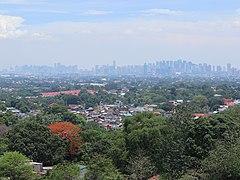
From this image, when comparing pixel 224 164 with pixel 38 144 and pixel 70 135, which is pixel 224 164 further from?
pixel 70 135

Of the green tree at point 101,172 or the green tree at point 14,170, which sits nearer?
the green tree at point 101,172

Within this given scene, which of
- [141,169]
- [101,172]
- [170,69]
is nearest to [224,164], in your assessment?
[141,169]

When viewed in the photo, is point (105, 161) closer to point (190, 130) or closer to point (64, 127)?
point (190, 130)

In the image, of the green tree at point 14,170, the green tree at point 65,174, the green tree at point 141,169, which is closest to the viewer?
the green tree at point 65,174

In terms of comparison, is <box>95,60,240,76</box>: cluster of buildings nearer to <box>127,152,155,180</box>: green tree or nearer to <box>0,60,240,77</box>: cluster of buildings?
<box>0,60,240,77</box>: cluster of buildings

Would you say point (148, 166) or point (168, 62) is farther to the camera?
point (168, 62)

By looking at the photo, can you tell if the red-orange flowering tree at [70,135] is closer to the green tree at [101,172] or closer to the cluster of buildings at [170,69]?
the green tree at [101,172]

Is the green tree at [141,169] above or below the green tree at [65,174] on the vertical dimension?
below

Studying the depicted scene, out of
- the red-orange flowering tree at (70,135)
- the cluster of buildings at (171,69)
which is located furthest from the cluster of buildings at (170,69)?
the red-orange flowering tree at (70,135)

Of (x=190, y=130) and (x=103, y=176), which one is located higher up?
(x=190, y=130)

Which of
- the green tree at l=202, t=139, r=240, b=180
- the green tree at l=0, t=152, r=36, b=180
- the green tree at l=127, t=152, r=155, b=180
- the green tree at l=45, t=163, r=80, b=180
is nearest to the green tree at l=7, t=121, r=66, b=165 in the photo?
the green tree at l=0, t=152, r=36, b=180

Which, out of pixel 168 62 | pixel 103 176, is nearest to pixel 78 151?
pixel 103 176
